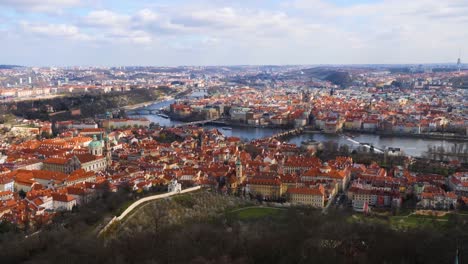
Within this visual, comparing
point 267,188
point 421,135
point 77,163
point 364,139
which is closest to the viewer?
point 267,188

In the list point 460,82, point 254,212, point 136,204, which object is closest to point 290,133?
point 254,212

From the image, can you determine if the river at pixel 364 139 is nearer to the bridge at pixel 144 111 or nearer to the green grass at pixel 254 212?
the bridge at pixel 144 111

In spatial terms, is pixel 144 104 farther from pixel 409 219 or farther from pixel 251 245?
pixel 251 245

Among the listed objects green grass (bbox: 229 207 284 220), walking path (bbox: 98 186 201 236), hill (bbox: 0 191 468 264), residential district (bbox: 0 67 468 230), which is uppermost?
hill (bbox: 0 191 468 264)

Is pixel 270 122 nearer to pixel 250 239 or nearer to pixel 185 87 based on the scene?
pixel 250 239

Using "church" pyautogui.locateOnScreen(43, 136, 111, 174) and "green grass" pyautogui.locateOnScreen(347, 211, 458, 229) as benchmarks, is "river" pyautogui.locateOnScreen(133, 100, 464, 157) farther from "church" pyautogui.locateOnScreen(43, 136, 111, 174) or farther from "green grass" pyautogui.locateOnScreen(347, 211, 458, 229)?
"church" pyautogui.locateOnScreen(43, 136, 111, 174)

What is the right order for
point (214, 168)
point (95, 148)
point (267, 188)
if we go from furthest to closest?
point (95, 148)
point (214, 168)
point (267, 188)

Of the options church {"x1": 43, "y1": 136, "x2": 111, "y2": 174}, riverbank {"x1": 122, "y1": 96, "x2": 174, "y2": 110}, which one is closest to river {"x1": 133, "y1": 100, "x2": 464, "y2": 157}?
church {"x1": 43, "y1": 136, "x2": 111, "y2": 174}

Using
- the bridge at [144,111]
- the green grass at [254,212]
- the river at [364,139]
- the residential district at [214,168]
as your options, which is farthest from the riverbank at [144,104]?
the green grass at [254,212]
